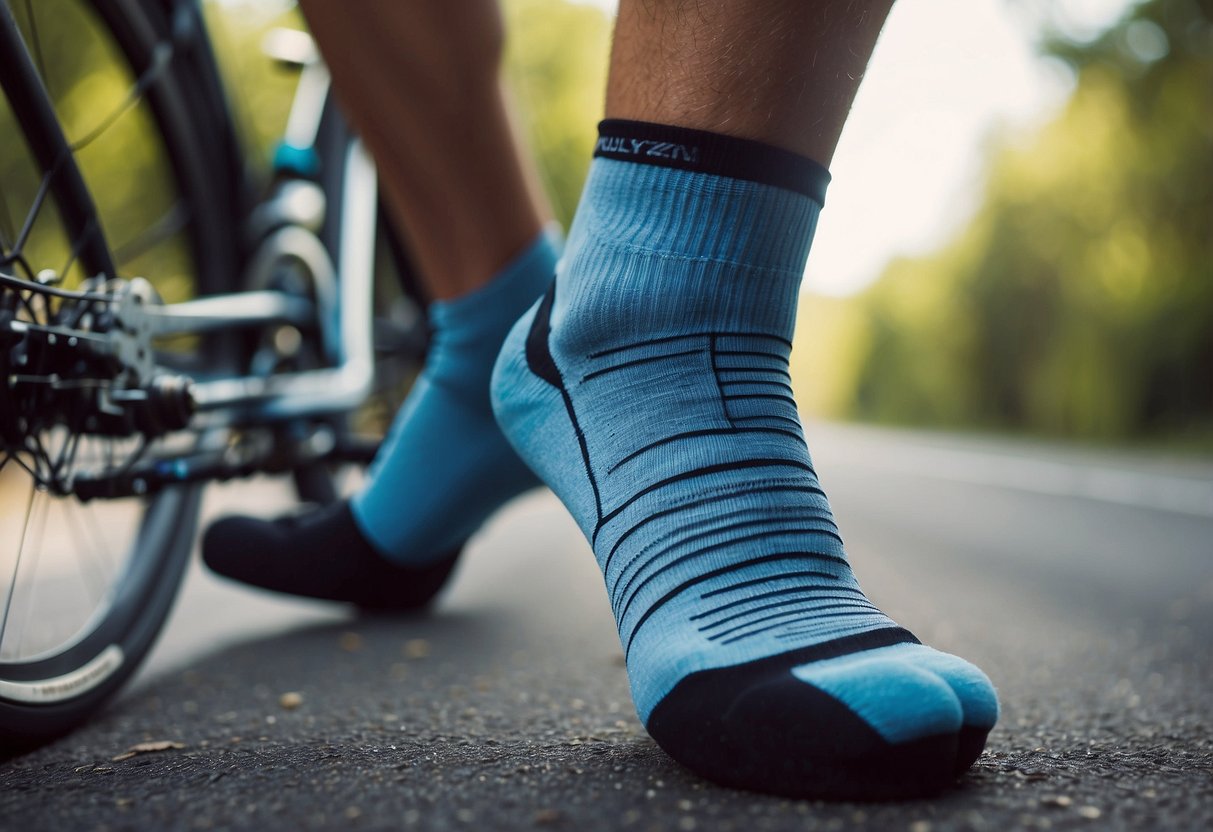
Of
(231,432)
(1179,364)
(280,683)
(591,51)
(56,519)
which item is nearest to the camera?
(280,683)

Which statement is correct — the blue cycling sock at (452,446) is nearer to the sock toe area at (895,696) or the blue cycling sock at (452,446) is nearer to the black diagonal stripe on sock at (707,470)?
the black diagonal stripe on sock at (707,470)

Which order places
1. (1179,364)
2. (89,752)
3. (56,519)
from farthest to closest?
(1179,364) < (56,519) < (89,752)

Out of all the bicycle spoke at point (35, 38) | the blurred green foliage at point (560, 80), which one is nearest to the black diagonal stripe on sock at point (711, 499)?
the bicycle spoke at point (35, 38)

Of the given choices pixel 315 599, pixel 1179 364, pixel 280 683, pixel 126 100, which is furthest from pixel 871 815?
pixel 1179 364

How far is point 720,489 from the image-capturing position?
85 cm

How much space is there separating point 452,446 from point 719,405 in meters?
0.57

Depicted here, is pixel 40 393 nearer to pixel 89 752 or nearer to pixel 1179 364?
pixel 89 752

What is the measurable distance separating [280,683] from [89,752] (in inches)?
11.1

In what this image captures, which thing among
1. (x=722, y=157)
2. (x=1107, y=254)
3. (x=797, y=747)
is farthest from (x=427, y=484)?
(x=1107, y=254)

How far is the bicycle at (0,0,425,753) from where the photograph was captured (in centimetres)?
104

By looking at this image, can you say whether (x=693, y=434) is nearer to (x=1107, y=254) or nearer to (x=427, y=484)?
(x=427, y=484)

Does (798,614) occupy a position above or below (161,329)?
below

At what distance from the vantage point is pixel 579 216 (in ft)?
3.33

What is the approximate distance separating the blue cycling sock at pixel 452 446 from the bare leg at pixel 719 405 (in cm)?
40
